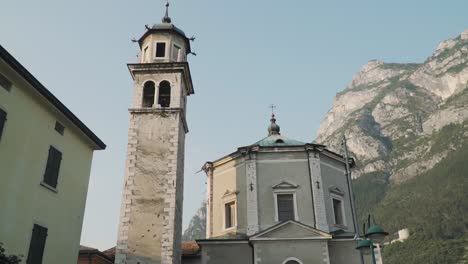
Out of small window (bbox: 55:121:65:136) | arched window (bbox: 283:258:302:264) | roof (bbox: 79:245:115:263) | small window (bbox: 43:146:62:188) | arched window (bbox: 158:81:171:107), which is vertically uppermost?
arched window (bbox: 158:81:171:107)

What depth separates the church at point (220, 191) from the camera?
67.0ft

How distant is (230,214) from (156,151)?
6185mm

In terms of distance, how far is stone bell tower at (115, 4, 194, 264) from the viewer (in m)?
19.8

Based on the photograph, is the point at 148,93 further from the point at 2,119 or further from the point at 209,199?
the point at 2,119

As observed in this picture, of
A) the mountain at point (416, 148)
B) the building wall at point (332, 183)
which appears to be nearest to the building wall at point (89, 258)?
the building wall at point (332, 183)

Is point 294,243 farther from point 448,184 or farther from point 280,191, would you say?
point 448,184

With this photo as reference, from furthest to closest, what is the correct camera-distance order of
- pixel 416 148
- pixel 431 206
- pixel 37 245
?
pixel 416 148
pixel 431 206
pixel 37 245

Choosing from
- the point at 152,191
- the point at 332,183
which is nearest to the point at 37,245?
the point at 152,191

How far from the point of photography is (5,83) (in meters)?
13.7

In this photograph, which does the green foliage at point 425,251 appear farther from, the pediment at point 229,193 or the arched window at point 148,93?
the arched window at point 148,93

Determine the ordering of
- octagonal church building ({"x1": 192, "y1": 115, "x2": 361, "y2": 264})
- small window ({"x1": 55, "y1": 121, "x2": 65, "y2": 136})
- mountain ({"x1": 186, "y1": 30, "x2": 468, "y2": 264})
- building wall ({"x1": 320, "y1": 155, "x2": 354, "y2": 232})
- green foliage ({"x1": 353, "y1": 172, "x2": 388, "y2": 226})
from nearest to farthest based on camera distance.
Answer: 1. small window ({"x1": 55, "y1": 121, "x2": 65, "y2": 136})
2. octagonal church building ({"x1": 192, "y1": 115, "x2": 361, "y2": 264})
3. building wall ({"x1": 320, "y1": 155, "x2": 354, "y2": 232})
4. mountain ({"x1": 186, "y1": 30, "x2": 468, "y2": 264})
5. green foliage ({"x1": 353, "y1": 172, "x2": 388, "y2": 226})

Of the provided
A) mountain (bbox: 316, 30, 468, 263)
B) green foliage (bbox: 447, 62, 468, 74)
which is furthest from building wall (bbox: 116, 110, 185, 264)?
green foliage (bbox: 447, 62, 468, 74)

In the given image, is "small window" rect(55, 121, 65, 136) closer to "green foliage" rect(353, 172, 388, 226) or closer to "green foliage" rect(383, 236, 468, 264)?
"green foliage" rect(383, 236, 468, 264)

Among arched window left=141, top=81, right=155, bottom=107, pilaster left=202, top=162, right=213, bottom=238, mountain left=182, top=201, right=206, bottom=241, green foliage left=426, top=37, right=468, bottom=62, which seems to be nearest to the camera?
arched window left=141, top=81, right=155, bottom=107
